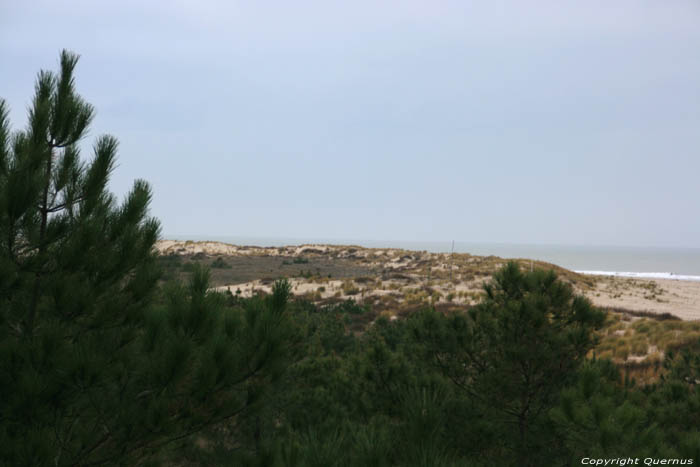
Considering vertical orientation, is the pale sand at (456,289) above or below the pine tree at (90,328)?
below

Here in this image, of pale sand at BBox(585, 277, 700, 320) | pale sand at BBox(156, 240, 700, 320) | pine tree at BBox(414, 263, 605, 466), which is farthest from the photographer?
pale sand at BBox(156, 240, 700, 320)

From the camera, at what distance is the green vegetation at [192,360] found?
224 cm

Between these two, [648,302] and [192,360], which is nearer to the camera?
[192,360]

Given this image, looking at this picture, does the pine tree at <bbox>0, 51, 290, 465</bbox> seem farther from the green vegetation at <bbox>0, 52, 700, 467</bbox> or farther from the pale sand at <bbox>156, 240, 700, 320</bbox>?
the pale sand at <bbox>156, 240, 700, 320</bbox>

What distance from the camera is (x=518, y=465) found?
4605 mm

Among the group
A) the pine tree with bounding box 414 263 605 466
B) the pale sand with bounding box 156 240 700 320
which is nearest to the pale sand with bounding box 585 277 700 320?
the pale sand with bounding box 156 240 700 320

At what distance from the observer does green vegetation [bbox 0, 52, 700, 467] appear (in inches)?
88.1

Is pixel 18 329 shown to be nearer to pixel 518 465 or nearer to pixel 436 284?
pixel 518 465

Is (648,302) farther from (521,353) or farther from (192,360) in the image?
(192,360)

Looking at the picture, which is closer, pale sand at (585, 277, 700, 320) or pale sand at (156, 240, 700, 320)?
pale sand at (585, 277, 700, 320)

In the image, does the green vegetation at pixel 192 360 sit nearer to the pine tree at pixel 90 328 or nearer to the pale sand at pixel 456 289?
the pine tree at pixel 90 328

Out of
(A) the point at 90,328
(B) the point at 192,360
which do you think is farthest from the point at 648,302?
(A) the point at 90,328

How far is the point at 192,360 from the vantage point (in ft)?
8.66

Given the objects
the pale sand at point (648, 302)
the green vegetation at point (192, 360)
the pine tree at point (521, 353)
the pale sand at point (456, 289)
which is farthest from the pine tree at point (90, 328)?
the pale sand at point (648, 302)
